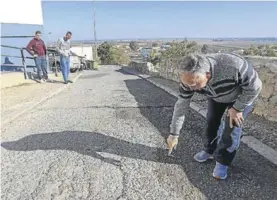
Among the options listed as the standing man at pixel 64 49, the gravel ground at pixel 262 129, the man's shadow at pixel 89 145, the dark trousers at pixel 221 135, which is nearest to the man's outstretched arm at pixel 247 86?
the dark trousers at pixel 221 135

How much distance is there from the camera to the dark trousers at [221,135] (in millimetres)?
3395

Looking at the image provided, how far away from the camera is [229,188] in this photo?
127 inches

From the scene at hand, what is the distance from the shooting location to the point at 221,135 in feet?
11.5

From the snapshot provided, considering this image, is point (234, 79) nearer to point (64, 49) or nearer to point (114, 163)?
point (114, 163)

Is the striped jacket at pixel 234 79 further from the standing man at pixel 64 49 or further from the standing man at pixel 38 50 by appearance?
the standing man at pixel 38 50

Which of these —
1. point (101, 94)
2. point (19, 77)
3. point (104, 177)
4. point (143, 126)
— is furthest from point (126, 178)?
point (19, 77)

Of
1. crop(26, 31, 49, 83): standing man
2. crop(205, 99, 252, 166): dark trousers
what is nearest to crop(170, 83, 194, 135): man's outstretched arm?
crop(205, 99, 252, 166): dark trousers

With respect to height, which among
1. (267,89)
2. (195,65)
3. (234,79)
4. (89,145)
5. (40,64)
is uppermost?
(195,65)

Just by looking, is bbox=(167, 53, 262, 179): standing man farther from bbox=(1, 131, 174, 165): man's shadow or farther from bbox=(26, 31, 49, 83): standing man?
bbox=(26, 31, 49, 83): standing man

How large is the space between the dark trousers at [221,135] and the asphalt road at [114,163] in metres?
0.20

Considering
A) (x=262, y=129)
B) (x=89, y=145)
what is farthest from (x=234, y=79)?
(x=89, y=145)

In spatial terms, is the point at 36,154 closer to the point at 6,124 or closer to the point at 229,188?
the point at 6,124

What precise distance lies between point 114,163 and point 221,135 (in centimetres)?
128

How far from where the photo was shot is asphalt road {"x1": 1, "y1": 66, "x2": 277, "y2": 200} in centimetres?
323
